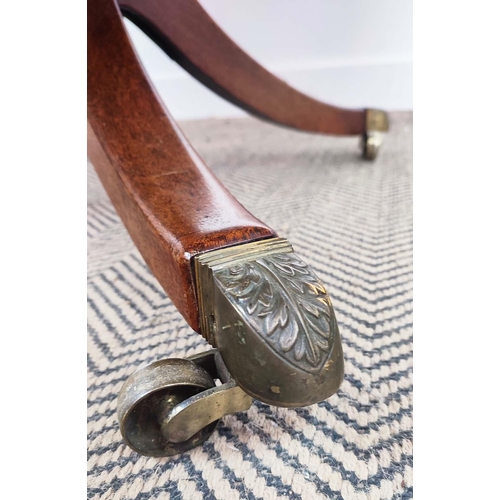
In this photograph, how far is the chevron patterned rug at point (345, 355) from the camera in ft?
1.03

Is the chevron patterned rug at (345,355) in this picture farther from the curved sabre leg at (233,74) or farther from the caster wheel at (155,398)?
the curved sabre leg at (233,74)

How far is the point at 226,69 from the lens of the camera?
2.63 feet

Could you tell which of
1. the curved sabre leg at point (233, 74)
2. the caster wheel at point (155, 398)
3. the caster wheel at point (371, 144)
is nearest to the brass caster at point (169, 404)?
the caster wheel at point (155, 398)

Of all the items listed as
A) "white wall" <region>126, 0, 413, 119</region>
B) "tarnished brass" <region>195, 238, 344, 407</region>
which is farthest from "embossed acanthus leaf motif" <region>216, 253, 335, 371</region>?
"white wall" <region>126, 0, 413, 119</region>

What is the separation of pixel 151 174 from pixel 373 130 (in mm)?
742

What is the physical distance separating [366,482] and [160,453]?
0.44 ft

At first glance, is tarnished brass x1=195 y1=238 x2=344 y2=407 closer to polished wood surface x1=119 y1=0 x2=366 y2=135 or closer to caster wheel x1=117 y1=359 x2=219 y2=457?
caster wheel x1=117 y1=359 x2=219 y2=457

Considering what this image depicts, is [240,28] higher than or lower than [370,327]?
higher

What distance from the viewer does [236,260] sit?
1.00ft

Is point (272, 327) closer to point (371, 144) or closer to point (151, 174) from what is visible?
point (151, 174)

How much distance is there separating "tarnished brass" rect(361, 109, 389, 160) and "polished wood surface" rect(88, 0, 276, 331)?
2.12 ft

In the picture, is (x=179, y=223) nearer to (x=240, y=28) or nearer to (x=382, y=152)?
(x=382, y=152)

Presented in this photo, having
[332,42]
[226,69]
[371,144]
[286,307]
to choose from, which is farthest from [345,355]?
[332,42]

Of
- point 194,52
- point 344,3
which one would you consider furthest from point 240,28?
point 194,52
